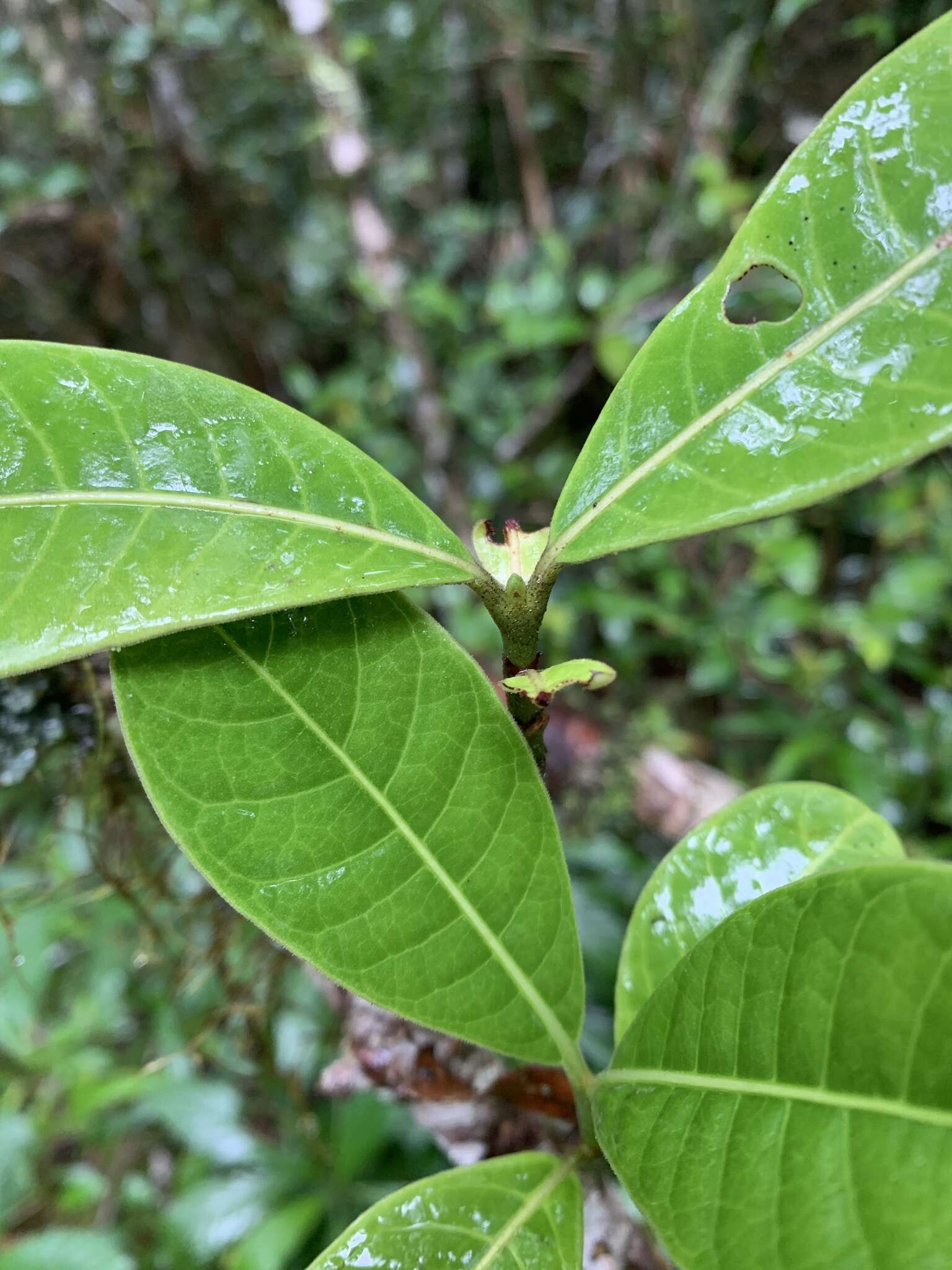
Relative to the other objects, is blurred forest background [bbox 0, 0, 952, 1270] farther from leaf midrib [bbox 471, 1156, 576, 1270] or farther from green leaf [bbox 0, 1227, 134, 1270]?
leaf midrib [bbox 471, 1156, 576, 1270]

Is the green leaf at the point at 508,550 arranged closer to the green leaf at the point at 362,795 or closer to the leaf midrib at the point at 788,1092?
the green leaf at the point at 362,795

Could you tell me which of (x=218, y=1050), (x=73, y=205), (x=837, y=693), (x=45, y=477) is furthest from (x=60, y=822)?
(x=73, y=205)

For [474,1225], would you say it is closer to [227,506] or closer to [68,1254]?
[227,506]

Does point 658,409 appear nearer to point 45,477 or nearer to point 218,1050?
point 45,477

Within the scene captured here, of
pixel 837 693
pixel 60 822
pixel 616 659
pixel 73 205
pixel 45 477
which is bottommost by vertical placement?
pixel 837 693

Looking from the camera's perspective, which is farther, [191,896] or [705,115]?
[705,115]
